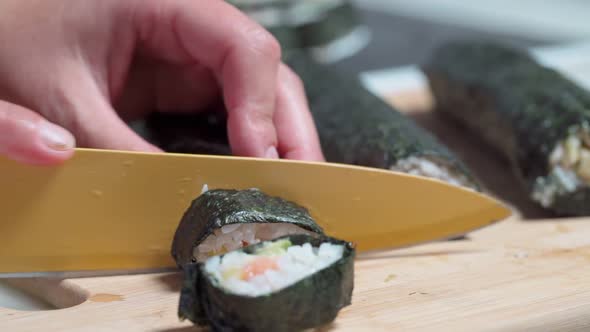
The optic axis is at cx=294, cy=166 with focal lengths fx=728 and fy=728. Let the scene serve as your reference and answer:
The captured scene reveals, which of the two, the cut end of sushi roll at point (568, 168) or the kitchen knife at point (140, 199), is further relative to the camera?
the cut end of sushi roll at point (568, 168)

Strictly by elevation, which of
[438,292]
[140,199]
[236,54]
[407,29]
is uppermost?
[236,54]

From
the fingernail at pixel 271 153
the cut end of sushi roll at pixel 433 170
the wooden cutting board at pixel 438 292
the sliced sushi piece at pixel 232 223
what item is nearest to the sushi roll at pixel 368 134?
the cut end of sushi roll at pixel 433 170

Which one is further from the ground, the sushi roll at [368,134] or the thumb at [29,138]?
the thumb at [29,138]

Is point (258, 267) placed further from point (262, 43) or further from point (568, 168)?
point (568, 168)

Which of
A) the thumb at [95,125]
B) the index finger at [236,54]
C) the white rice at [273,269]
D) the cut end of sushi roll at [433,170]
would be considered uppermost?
the index finger at [236,54]

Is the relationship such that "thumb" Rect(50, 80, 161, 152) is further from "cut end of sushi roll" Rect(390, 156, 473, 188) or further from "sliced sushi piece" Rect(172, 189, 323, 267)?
"cut end of sushi roll" Rect(390, 156, 473, 188)

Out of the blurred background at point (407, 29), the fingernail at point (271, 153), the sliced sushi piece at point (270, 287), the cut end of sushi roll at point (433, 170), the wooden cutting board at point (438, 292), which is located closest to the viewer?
the sliced sushi piece at point (270, 287)

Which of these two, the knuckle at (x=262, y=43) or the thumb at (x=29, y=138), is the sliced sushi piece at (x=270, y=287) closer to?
the thumb at (x=29, y=138)

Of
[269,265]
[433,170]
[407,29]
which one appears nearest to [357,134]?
[433,170]
